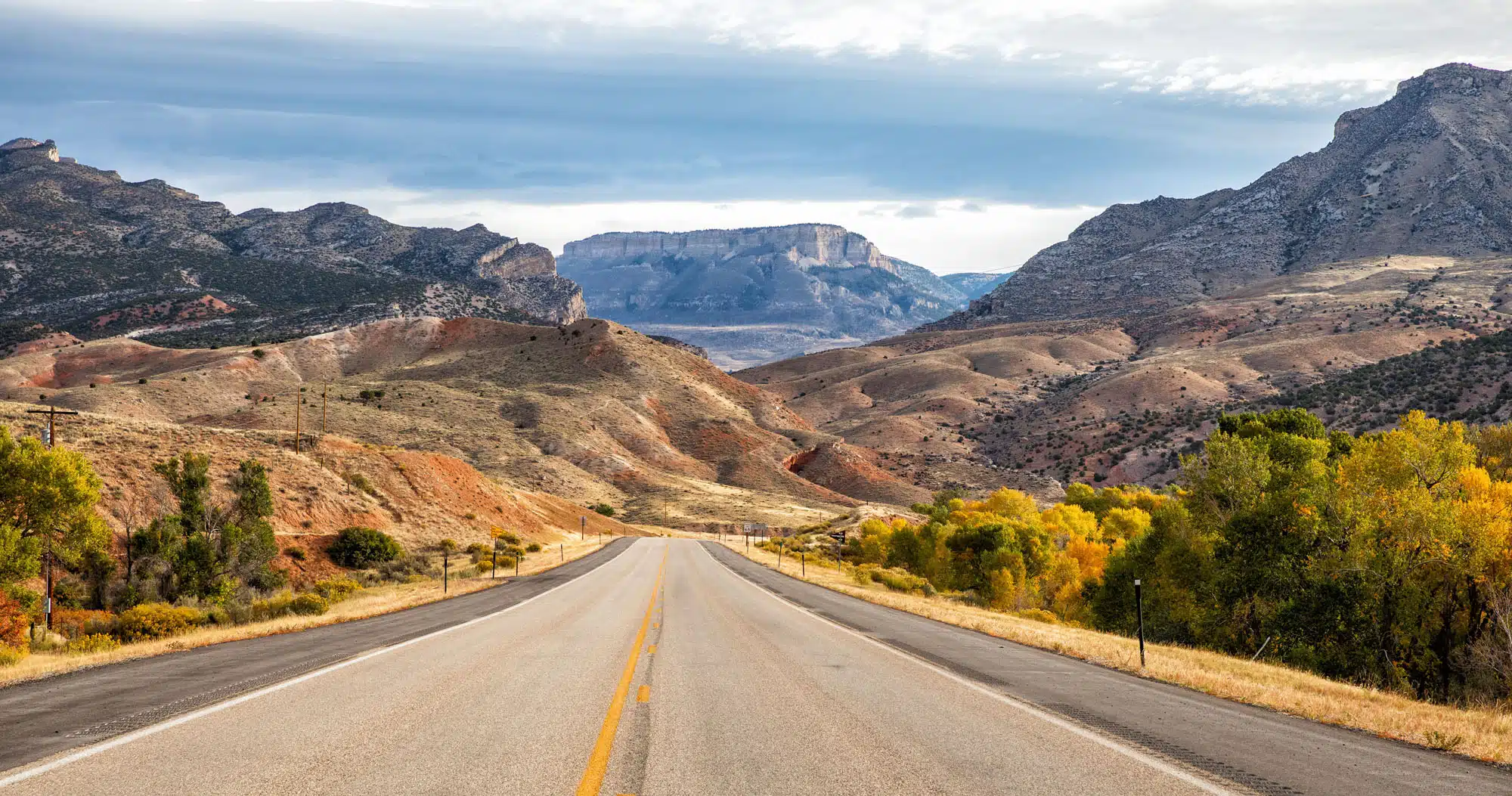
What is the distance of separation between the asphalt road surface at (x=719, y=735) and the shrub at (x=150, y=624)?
4.74m

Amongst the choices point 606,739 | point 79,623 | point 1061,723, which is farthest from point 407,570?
point 1061,723

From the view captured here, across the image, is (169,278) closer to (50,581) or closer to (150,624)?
(50,581)

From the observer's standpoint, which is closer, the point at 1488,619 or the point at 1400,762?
the point at 1400,762

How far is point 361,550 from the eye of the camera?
42.3m

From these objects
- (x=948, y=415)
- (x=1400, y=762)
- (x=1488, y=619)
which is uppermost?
(x=948, y=415)

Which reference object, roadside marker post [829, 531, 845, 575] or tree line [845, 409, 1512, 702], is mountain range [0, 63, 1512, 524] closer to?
roadside marker post [829, 531, 845, 575]

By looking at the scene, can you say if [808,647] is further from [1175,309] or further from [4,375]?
[1175,309]

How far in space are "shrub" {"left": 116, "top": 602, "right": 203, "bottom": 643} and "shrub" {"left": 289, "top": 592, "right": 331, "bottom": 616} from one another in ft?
10.3

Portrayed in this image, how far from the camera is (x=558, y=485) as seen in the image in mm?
86062

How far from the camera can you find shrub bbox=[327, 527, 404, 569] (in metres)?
41.8

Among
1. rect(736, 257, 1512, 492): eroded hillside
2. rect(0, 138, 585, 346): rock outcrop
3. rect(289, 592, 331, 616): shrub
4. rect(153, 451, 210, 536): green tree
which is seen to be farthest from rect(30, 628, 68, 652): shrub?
rect(0, 138, 585, 346): rock outcrop

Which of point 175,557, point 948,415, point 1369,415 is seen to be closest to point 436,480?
point 175,557

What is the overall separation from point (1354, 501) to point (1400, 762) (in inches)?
876

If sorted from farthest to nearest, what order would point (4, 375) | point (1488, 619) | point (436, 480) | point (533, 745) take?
point (4, 375)
point (436, 480)
point (1488, 619)
point (533, 745)
